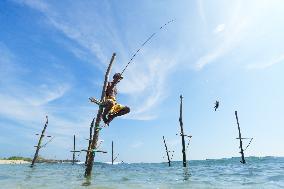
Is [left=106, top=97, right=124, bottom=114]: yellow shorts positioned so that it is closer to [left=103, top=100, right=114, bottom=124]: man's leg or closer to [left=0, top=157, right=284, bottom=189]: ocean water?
[left=103, top=100, right=114, bottom=124]: man's leg

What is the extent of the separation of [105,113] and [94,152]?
6.39 feet

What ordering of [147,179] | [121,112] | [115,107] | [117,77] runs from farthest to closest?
[147,179], [117,77], [115,107], [121,112]

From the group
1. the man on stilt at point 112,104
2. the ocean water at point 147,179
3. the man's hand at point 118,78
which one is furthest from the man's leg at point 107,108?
the ocean water at point 147,179

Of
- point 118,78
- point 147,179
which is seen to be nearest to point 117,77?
point 118,78

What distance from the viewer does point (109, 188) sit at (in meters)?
12.5

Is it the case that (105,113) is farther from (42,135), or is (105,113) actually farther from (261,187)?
(42,135)

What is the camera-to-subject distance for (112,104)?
12844 millimetres

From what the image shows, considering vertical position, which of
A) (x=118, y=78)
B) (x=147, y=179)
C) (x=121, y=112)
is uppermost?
(x=118, y=78)

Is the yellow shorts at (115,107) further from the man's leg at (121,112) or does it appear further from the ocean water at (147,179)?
the ocean water at (147,179)

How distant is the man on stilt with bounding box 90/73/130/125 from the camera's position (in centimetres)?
1275

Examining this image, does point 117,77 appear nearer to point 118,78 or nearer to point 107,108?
point 118,78

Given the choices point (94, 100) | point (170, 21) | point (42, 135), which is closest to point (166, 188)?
point (94, 100)

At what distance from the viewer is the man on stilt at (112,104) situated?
12.8m

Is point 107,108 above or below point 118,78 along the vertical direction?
below
